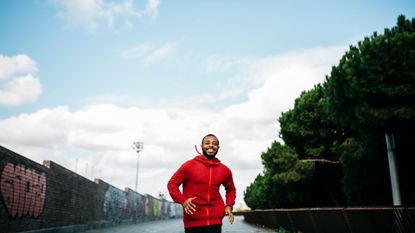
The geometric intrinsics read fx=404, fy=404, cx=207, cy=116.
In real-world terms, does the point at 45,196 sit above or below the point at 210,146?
above

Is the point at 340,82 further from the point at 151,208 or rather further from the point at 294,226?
the point at 151,208

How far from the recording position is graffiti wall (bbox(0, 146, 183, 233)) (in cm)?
1251

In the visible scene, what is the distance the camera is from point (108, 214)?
28438mm

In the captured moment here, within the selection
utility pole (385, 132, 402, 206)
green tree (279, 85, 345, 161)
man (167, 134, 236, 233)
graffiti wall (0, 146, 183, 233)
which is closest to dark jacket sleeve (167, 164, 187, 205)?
man (167, 134, 236, 233)

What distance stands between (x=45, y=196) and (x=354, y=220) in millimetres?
11798

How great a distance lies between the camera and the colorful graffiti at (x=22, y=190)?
40.8ft

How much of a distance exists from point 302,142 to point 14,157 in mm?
19788

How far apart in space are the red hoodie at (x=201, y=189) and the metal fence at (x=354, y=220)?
411 cm

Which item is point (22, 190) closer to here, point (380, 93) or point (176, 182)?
point (176, 182)

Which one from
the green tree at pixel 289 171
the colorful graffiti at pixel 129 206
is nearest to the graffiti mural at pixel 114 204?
the colorful graffiti at pixel 129 206

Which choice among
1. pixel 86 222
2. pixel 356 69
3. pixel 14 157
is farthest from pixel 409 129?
pixel 86 222

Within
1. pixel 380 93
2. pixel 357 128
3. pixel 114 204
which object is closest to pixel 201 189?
pixel 380 93

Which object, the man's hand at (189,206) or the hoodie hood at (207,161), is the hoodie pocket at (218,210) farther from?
the hoodie hood at (207,161)

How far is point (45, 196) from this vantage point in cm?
1565
